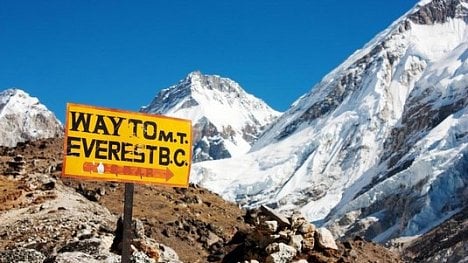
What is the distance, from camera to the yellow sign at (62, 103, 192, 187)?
1264cm

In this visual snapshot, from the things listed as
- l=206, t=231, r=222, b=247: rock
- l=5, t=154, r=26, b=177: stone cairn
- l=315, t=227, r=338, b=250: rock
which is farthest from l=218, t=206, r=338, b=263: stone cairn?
l=5, t=154, r=26, b=177: stone cairn

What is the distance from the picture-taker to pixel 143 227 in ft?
102

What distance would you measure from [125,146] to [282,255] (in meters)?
19.9

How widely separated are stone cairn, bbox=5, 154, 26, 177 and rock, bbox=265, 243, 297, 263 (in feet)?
58.1

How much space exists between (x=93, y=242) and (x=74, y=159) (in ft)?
46.1

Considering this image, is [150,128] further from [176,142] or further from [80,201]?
[80,201]

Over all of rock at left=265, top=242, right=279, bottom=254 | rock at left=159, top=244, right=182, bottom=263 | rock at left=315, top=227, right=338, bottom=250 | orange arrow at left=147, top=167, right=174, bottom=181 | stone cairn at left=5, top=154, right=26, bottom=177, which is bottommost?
rock at left=159, top=244, right=182, bottom=263

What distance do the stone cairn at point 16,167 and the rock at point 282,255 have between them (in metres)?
17.7

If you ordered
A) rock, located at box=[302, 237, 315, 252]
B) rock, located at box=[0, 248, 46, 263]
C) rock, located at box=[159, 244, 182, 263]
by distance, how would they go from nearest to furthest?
rock, located at box=[0, 248, 46, 263], rock, located at box=[159, 244, 182, 263], rock, located at box=[302, 237, 315, 252]

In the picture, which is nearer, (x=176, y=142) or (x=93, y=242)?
(x=176, y=142)

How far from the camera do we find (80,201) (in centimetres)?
3919

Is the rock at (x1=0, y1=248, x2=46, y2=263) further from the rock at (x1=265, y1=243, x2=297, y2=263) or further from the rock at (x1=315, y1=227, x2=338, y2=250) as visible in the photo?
the rock at (x1=315, y1=227, x2=338, y2=250)

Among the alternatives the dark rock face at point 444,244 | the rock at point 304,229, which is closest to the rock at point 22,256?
the rock at point 304,229

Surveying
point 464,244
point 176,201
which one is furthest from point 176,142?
point 464,244
